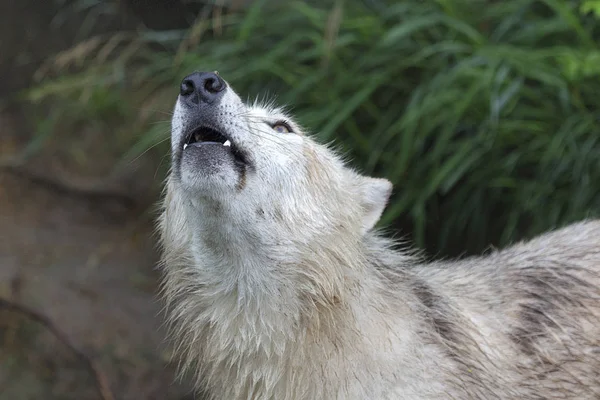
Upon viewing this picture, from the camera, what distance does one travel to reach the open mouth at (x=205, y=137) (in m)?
3.33

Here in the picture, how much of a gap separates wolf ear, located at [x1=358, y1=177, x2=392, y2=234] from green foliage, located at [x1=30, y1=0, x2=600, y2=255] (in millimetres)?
1431

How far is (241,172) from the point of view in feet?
10.7

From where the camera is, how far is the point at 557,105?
18.1ft

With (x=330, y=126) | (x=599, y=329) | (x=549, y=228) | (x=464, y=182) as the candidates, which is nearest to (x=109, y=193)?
(x=330, y=126)

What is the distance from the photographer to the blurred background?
5.43 metres

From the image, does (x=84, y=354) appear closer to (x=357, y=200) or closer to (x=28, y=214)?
(x=28, y=214)

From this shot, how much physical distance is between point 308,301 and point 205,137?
725 millimetres

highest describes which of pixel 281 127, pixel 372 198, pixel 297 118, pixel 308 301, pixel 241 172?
pixel 297 118

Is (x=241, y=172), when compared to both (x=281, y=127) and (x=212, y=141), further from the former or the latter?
(x=281, y=127)

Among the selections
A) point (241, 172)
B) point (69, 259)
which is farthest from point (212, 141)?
point (69, 259)

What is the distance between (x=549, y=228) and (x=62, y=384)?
3.18 metres

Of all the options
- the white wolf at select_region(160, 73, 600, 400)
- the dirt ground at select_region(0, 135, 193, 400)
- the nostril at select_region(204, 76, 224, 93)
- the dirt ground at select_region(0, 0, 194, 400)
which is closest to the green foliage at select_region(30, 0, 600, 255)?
the dirt ground at select_region(0, 0, 194, 400)

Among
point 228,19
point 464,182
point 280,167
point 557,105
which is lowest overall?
point 280,167

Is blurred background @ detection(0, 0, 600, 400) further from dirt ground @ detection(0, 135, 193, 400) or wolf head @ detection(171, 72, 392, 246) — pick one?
wolf head @ detection(171, 72, 392, 246)
